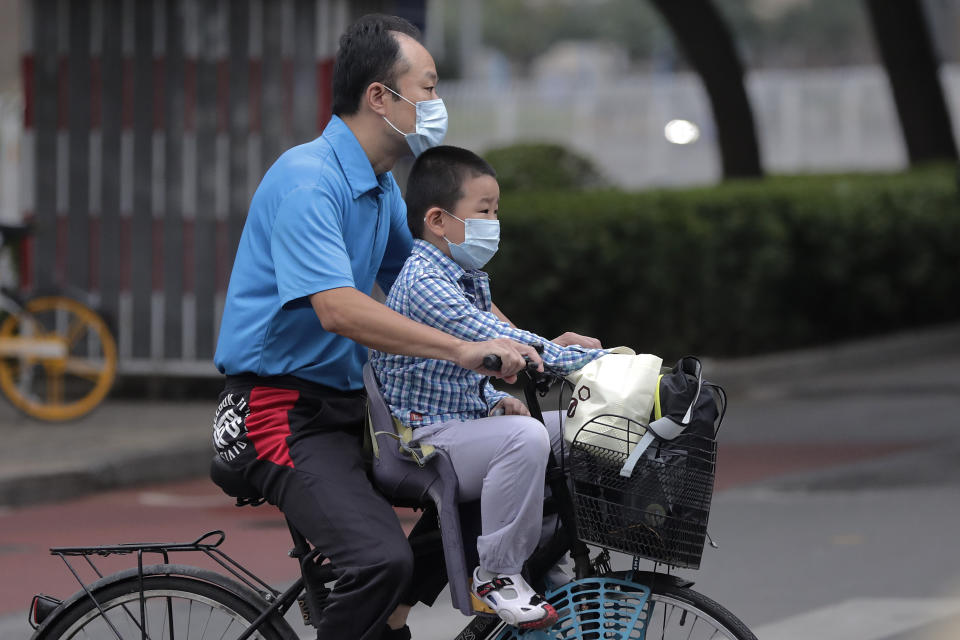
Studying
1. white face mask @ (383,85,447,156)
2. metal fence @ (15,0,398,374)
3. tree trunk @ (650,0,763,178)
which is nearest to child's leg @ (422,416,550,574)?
white face mask @ (383,85,447,156)

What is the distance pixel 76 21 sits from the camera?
35.7 ft

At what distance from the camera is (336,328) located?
10.8ft

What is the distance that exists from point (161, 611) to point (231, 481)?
335 millimetres

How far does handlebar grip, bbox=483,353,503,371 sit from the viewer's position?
126 inches

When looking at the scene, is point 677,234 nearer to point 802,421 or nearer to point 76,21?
point 802,421

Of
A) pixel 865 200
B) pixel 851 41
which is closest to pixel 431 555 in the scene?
pixel 865 200

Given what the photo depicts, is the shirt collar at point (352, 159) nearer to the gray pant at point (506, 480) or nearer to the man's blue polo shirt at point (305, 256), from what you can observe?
the man's blue polo shirt at point (305, 256)

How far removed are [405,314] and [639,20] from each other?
88746mm

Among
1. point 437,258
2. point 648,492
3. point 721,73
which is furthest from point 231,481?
point 721,73

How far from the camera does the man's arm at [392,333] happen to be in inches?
128

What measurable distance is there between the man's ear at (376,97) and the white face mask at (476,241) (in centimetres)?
28

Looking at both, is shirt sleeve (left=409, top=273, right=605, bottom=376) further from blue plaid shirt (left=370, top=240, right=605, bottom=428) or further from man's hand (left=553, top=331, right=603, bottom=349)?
man's hand (left=553, top=331, right=603, bottom=349)

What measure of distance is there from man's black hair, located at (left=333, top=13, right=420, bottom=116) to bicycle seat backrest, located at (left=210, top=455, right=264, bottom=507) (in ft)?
2.79

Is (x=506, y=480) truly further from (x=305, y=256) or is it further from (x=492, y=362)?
(x=305, y=256)
